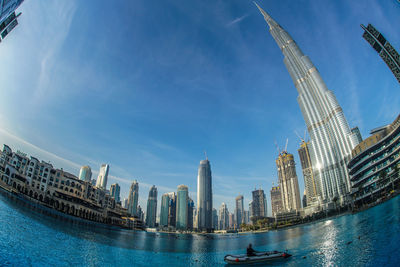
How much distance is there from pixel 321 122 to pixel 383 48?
225 ft

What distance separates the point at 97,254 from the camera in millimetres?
34219

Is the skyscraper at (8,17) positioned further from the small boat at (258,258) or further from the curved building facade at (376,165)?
the curved building facade at (376,165)

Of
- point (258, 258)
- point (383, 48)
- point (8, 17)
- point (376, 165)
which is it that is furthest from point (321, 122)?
point (8, 17)

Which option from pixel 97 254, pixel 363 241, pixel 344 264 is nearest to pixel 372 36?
pixel 363 241

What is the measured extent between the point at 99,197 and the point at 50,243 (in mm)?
88851

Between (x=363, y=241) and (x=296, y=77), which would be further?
(x=296, y=77)

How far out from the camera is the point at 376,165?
47.7 metres

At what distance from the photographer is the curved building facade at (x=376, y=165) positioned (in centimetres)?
4178

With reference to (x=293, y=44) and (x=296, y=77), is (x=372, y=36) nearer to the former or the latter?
(x=296, y=77)

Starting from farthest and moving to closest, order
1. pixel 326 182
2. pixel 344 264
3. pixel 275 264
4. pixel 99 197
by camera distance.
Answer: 1. pixel 99 197
2. pixel 326 182
3. pixel 275 264
4. pixel 344 264

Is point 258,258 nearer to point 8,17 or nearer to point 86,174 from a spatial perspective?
point 8,17

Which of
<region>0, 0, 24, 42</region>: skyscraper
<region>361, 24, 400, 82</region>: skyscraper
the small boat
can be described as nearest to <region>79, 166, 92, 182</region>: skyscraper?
<region>0, 0, 24, 42</region>: skyscraper

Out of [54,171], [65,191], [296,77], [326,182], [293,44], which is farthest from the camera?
[293,44]

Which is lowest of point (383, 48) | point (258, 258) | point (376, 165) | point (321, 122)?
point (258, 258)
